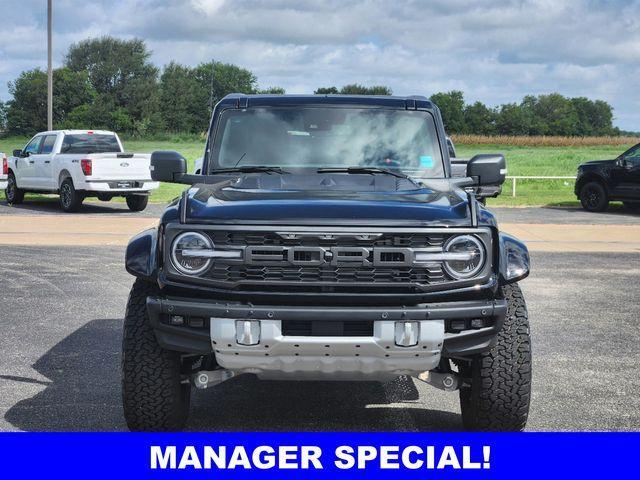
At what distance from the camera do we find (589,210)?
2391 centimetres

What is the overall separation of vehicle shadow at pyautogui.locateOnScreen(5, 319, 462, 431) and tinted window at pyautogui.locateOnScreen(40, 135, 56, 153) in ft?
56.0

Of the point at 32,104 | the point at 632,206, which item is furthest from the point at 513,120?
the point at 632,206

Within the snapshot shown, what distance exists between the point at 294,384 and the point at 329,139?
1591mm

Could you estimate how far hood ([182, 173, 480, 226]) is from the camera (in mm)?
4734

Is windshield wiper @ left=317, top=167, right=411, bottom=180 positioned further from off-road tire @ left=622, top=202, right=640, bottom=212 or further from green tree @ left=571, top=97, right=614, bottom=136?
green tree @ left=571, top=97, right=614, bottom=136

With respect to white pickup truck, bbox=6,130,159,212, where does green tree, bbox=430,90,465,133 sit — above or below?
above

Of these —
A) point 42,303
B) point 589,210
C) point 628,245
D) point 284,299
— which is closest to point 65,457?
point 284,299

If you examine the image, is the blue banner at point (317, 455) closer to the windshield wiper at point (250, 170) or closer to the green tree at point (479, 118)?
the windshield wiper at point (250, 170)

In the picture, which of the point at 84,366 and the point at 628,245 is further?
the point at 628,245

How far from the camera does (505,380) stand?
500 cm

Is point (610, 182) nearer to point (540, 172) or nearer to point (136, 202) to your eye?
point (136, 202)

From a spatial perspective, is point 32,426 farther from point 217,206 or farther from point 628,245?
point 628,245

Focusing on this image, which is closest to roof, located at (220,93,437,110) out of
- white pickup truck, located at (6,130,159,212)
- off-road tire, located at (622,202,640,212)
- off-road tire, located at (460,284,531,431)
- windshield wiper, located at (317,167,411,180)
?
windshield wiper, located at (317,167,411,180)

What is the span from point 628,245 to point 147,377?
12493mm
